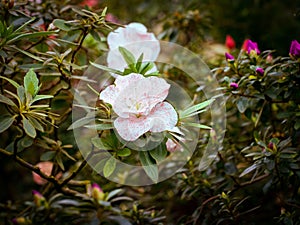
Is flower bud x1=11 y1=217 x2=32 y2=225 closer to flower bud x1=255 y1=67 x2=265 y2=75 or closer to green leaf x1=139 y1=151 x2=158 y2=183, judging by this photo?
green leaf x1=139 y1=151 x2=158 y2=183

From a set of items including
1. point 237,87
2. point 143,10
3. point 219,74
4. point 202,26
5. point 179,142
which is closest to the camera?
point 179,142

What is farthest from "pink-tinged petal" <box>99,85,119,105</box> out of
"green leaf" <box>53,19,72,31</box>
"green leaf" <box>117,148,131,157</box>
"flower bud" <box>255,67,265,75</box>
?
"flower bud" <box>255,67,265,75</box>

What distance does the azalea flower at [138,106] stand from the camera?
822 mm

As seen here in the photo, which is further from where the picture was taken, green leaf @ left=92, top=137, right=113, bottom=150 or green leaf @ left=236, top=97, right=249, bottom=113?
green leaf @ left=236, top=97, right=249, bottom=113

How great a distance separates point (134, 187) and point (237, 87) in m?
0.52

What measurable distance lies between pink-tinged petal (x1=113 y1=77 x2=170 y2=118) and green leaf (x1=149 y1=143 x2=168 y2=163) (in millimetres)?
79

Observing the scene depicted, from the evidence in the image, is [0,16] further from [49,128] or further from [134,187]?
[134,187]

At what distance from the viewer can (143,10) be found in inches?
76.7

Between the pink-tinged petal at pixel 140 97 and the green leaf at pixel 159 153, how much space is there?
3.1 inches

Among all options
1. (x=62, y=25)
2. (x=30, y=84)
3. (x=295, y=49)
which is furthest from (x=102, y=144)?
(x=295, y=49)

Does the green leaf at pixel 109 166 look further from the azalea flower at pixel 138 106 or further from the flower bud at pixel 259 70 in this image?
the flower bud at pixel 259 70

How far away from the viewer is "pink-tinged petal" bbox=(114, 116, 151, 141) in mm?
818

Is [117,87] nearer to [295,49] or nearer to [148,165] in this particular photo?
[148,165]

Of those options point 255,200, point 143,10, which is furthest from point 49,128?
point 143,10
